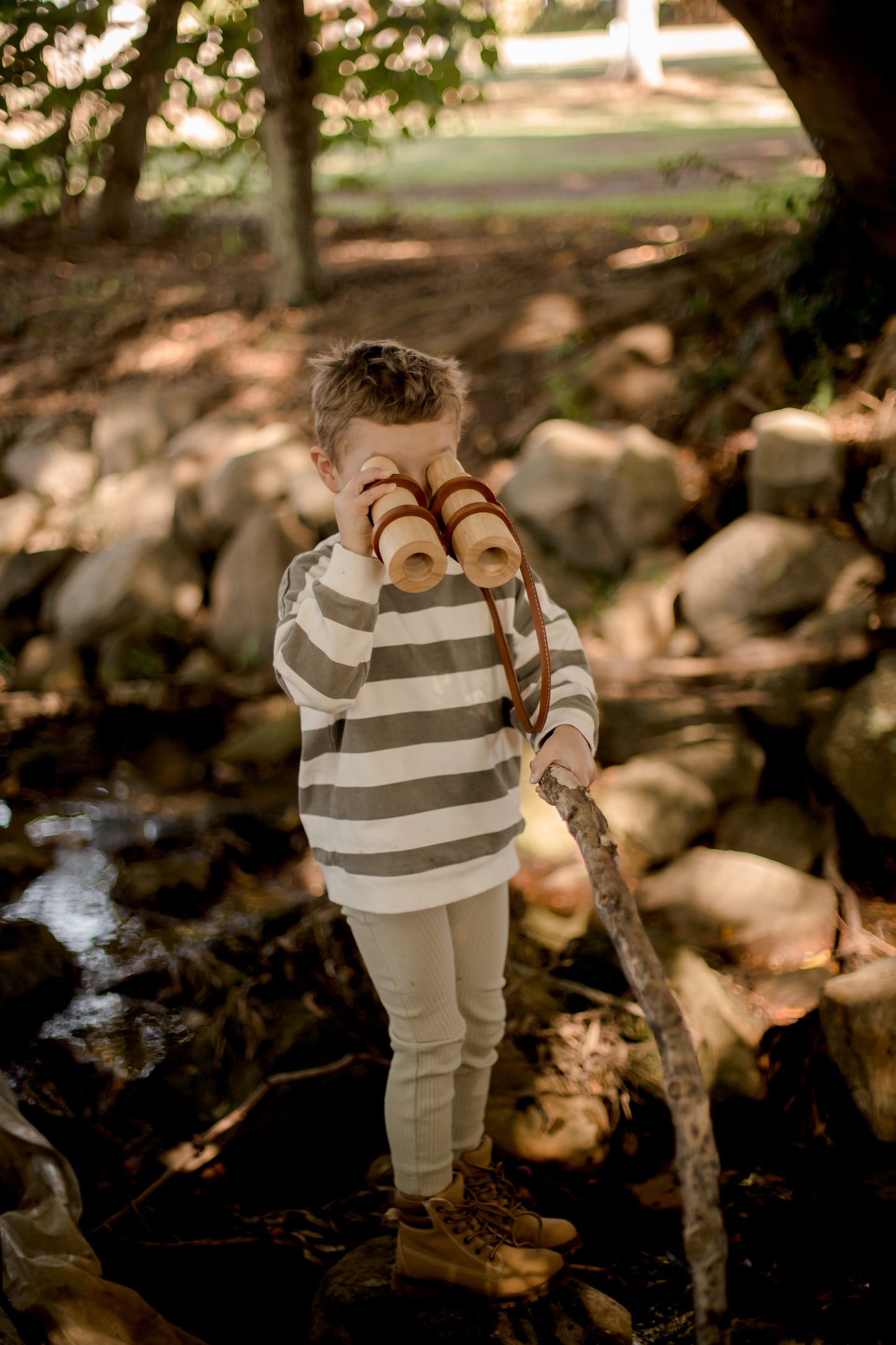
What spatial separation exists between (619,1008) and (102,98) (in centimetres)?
881

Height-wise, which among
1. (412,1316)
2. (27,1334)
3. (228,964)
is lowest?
(228,964)

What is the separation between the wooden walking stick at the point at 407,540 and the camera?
163cm

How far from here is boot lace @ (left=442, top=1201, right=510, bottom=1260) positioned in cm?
209

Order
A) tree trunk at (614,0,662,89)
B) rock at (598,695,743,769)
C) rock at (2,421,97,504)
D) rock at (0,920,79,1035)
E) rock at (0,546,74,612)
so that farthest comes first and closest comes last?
tree trunk at (614,0,662,89) < rock at (2,421,97,504) < rock at (0,546,74,612) < rock at (598,695,743,769) < rock at (0,920,79,1035)

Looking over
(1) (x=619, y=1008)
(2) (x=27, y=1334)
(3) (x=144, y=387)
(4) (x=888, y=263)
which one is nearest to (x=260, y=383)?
(3) (x=144, y=387)

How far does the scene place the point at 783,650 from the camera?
173 inches

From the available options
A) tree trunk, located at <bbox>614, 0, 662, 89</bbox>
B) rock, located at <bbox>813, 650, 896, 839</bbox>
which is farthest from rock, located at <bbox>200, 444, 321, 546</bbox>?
tree trunk, located at <bbox>614, 0, 662, 89</bbox>

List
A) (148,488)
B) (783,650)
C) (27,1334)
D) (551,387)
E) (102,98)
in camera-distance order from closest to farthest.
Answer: (27,1334), (783,650), (551,387), (148,488), (102,98)

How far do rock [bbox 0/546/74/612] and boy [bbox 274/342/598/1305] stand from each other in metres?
5.33

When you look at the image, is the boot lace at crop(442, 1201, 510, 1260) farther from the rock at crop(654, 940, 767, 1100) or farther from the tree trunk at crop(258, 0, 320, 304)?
the tree trunk at crop(258, 0, 320, 304)

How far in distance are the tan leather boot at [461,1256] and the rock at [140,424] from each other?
263 inches

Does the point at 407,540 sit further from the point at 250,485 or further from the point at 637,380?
the point at 250,485

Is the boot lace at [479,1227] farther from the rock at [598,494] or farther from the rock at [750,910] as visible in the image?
the rock at [598,494]

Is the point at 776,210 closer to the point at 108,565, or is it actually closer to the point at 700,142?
the point at 108,565
